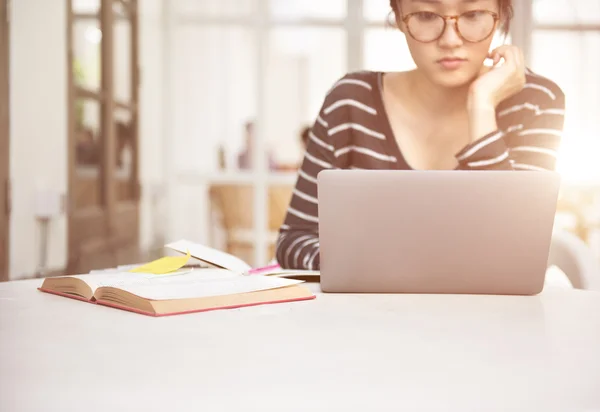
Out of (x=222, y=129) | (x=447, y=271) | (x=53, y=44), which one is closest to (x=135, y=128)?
(x=222, y=129)

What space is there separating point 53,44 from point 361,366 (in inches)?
130

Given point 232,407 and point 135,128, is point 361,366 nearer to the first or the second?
point 232,407

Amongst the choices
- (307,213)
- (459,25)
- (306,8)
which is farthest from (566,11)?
(307,213)

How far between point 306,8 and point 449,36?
2541mm

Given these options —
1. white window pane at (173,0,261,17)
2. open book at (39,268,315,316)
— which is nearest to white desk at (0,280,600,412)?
open book at (39,268,315,316)

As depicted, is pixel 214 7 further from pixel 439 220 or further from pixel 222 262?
pixel 439 220

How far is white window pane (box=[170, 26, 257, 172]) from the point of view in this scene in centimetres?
338

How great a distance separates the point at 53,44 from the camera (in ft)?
11.4

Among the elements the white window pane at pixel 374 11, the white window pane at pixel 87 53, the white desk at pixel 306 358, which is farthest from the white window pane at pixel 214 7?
the white desk at pixel 306 358

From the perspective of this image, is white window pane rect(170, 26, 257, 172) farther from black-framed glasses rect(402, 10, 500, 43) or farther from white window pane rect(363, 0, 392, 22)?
black-framed glasses rect(402, 10, 500, 43)

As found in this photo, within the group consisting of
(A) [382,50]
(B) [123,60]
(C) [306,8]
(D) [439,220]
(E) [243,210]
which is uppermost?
(C) [306,8]

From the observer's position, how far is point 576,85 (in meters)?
3.37

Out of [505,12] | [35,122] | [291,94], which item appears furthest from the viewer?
[291,94]

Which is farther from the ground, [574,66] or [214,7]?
[214,7]
